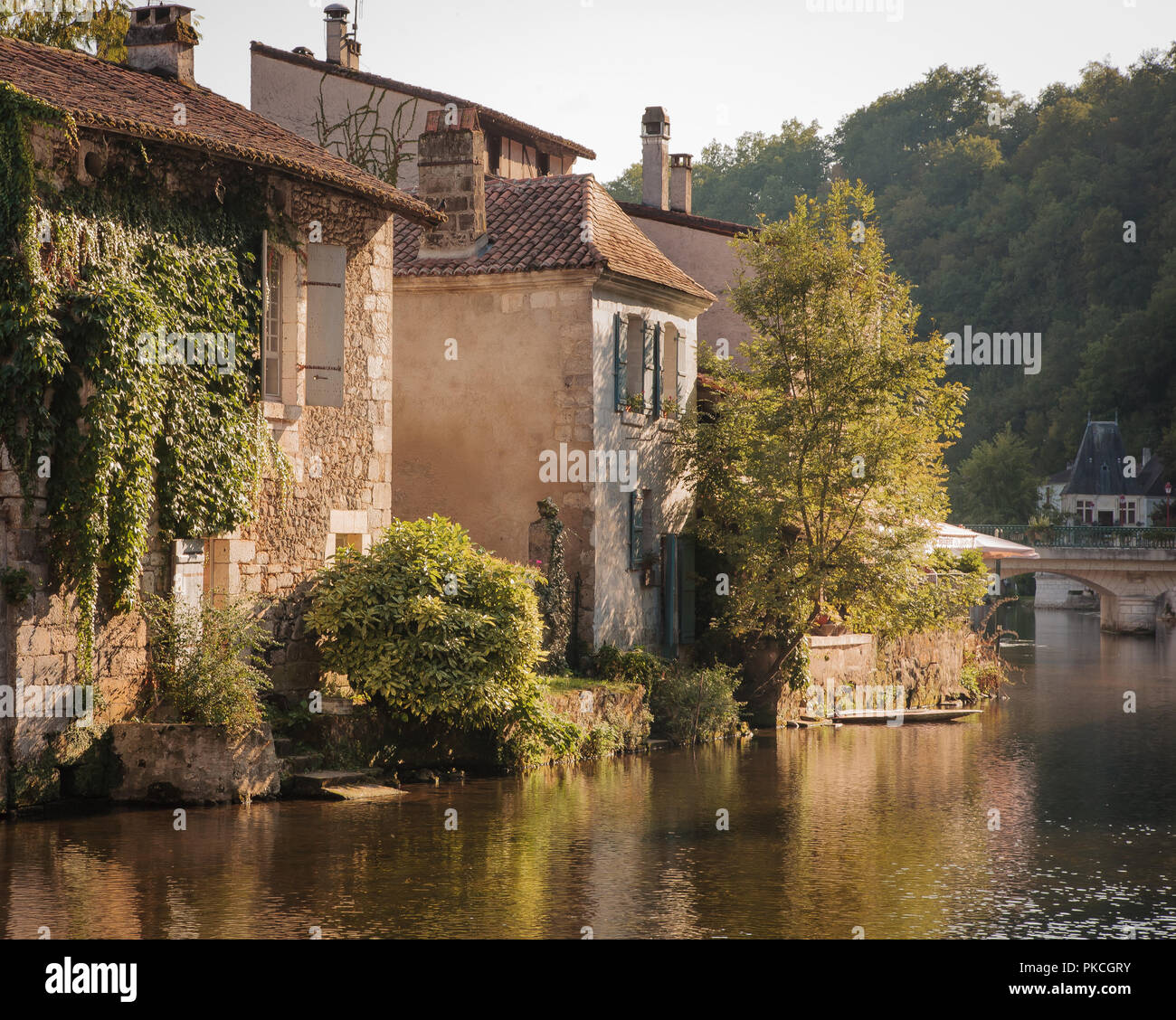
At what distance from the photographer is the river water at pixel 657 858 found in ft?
31.5

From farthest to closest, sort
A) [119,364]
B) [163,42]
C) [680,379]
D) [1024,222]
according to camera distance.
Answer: [1024,222], [680,379], [163,42], [119,364]

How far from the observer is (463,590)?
52.3ft

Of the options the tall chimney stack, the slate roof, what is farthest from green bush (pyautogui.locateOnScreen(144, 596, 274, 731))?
the slate roof

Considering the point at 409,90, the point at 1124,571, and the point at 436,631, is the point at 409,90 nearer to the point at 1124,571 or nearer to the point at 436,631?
the point at 436,631

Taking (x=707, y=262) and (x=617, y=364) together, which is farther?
(x=707, y=262)

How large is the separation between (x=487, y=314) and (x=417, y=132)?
550 cm

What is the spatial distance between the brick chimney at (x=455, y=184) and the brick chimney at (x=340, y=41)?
6.77m

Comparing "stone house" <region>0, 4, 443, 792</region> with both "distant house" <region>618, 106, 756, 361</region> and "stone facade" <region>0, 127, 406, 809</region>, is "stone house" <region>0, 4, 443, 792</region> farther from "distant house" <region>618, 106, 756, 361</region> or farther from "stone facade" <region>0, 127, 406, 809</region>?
"distant house" <region>618, 106, 756, 361</region>

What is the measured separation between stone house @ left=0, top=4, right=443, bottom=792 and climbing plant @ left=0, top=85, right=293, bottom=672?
16 cm

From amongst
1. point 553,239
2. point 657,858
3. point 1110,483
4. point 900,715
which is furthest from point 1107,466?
point 657,858

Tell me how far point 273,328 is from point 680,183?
1667cm

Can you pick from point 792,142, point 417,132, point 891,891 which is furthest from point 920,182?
point 891,891

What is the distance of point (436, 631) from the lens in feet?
50.8

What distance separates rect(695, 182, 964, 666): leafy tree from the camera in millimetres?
22109
